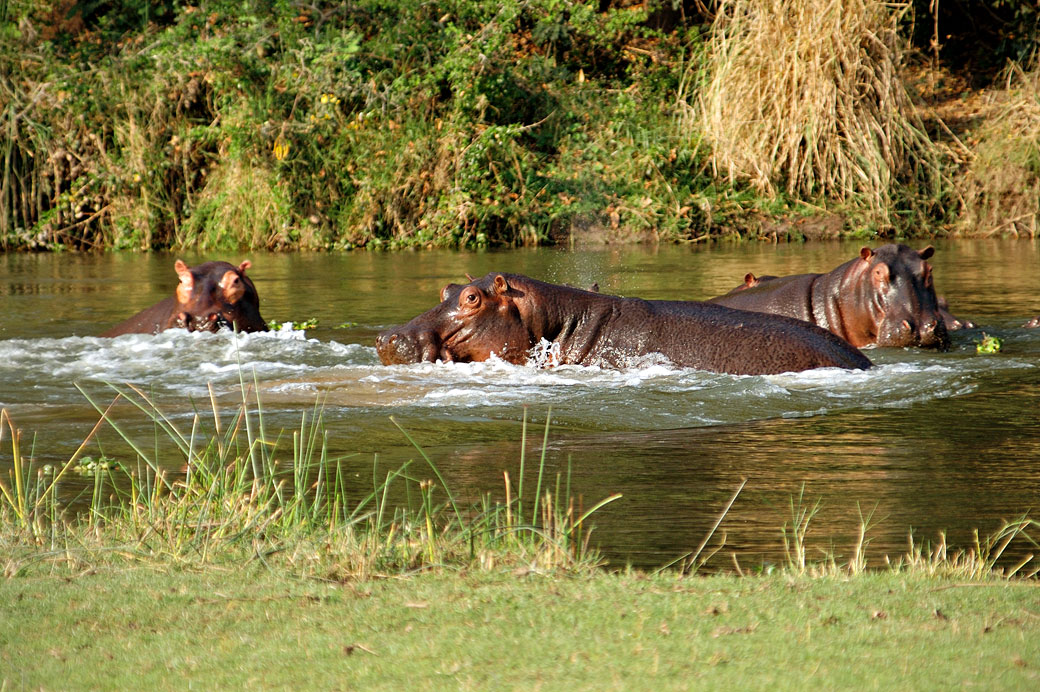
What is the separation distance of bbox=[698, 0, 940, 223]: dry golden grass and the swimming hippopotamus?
9411 millimetres

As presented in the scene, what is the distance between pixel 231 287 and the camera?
25.1 ft

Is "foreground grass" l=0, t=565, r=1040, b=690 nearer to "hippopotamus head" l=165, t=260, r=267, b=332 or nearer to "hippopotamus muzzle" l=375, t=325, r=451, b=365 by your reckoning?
"hippopotamus muzzle" l=375, t=325, r=451, b=365

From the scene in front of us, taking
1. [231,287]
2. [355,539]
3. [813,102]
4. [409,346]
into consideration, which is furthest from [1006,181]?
[355,539]

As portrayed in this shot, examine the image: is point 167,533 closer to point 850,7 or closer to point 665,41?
point 850,7

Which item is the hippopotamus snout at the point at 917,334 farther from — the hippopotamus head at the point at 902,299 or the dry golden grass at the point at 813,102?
the dry golden grass at the point at 813,102

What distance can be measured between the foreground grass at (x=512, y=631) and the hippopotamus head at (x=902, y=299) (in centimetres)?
457

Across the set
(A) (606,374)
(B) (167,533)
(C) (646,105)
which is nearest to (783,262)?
(C) (646,105)

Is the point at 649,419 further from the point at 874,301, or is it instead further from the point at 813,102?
the point at 813,102

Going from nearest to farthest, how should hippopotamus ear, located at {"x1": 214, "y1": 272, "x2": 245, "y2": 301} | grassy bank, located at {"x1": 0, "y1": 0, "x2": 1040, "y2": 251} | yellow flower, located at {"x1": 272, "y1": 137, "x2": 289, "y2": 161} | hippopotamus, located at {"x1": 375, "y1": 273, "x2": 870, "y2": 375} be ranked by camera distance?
hippopotamus, located at {"x1": 375, "y1": 273, "x2": 870, "y2": 375}, hippopotamus ear, located at {"x1": 214, "y1": 272, "x2": 245, "y2": 301}, yellow flower, located at {"x1": 272, "y1": 137, "x2": 289, "y2": 161}, grassy bank, located at {"x1": 0, "y1": 0, "x2": 1040, "y2": 251}

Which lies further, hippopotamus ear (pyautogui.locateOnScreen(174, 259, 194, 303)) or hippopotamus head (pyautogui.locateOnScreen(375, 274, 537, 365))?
hippopotamus ear (pyautogui.locateOnScreen(174, 259, 194, 303))

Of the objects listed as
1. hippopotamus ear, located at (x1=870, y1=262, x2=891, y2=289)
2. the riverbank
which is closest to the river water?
hippopotamus ear, located at (x1=870, y1=262, x2=891, y2=289)

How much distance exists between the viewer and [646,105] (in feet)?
61.9

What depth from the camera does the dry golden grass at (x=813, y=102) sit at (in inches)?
650

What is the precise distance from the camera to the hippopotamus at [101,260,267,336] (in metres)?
7.46
